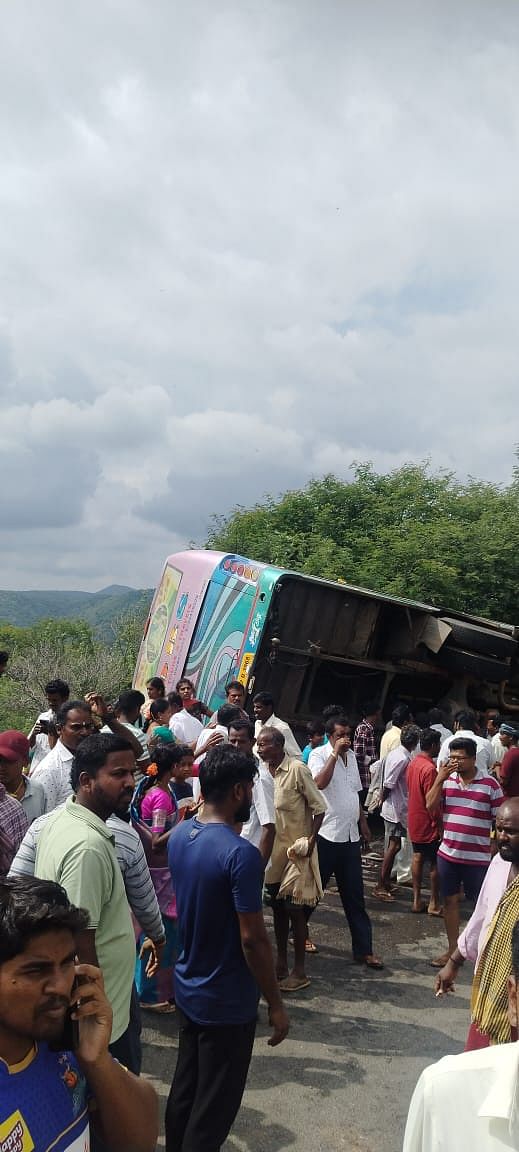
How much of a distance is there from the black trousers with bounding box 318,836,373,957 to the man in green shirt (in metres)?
3.24

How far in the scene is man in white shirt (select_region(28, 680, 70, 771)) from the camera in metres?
6.46

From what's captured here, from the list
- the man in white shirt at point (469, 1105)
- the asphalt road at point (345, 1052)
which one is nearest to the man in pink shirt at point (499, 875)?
the asphalt road at point (345, 1052)

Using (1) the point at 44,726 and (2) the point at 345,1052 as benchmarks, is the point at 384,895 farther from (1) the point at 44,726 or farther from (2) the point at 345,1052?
(1) the point at 44,726

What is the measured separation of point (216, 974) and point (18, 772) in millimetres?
1657

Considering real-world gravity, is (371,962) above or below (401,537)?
below

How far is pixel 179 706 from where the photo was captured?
8.27 metres

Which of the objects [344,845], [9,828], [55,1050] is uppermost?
[55,1050]

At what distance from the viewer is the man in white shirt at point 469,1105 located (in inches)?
63.0

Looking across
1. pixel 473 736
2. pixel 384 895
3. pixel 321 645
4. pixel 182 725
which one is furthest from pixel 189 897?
pixel 321 645

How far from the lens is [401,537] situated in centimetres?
1856

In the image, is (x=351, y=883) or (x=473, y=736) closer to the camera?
(x=351, y=883)

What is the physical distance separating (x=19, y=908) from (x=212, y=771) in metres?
1.57

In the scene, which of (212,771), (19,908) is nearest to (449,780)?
(212,771)

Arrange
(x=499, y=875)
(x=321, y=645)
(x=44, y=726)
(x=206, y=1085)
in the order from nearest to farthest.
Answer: (x=206, y=1085), (x=499, y=875), (x=44, y=726), (x=321, y=645)
